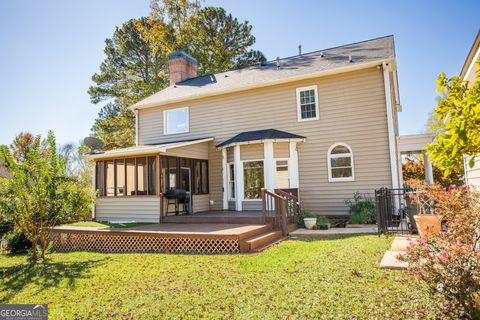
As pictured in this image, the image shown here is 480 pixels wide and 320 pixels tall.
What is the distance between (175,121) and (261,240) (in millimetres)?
8711

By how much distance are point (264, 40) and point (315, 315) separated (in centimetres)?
2262

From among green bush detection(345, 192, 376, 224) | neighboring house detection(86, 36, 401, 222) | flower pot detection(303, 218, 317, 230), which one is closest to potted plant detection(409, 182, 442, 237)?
green bush detection(345, 192, 376, 224)

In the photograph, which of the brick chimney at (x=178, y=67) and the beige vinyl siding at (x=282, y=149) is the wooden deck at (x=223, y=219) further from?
the brick chimney at (x=178, y=67)

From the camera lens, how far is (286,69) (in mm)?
12875

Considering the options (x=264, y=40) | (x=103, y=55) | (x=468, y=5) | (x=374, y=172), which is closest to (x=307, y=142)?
(x=374, y=172)

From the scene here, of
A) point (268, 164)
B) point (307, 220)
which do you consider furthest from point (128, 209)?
point (307, 220)

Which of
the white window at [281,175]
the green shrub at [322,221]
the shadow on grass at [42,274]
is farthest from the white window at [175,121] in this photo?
the shadow on grass at [42,274]

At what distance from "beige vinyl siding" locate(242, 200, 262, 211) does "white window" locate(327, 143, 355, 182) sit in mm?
2787

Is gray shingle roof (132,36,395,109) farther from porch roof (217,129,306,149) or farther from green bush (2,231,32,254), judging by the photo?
green bush (2,231,32,254)

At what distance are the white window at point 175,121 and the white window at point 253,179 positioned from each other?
4.06 m

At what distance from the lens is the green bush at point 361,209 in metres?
9.70

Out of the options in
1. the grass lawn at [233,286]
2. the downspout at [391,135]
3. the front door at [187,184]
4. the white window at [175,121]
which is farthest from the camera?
the white window at [175,121]

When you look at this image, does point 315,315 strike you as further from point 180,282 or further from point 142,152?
point 142,152

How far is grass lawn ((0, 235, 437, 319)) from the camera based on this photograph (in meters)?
3.51
